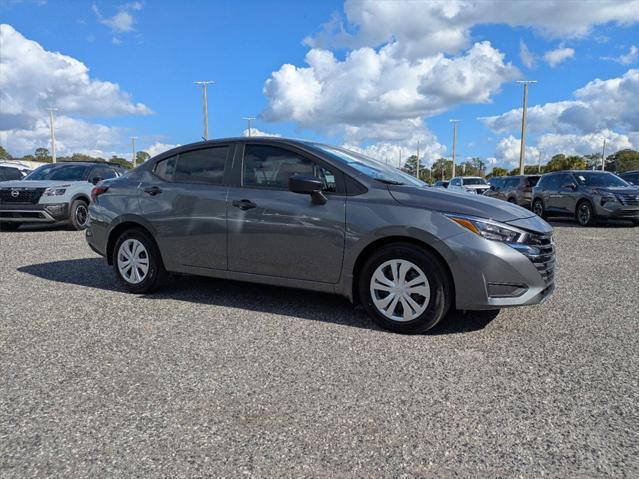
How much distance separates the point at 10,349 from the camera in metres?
3.75

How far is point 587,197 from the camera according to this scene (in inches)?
526

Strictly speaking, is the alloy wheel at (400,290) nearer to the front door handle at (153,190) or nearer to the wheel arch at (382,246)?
the wheel arch at (382,246)

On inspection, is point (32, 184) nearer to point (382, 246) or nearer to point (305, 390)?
point (382, 246)

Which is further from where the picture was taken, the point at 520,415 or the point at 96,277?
the point at 96,277

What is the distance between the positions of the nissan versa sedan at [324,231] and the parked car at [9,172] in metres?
11.5

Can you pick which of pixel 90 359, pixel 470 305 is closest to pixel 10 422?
pixel 90 359

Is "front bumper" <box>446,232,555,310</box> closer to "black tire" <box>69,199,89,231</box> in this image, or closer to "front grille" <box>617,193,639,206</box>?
"black tire" <box>69,199,89,231</box>

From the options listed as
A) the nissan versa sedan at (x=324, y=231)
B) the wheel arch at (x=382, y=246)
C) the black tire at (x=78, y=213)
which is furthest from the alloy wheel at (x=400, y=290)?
the black tire at (x=78, y=213)

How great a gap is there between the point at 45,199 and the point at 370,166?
353 inches

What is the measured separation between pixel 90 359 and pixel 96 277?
3033 millimetres

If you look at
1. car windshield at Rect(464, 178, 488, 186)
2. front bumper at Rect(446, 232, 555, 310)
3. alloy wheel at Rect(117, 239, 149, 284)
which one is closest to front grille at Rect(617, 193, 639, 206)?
front bumper at Rect(446, 232, 555, 310)

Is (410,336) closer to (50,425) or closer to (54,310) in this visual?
(50,425)

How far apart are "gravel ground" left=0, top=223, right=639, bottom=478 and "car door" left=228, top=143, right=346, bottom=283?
472 mm

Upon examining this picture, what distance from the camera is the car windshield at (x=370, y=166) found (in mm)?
4566
